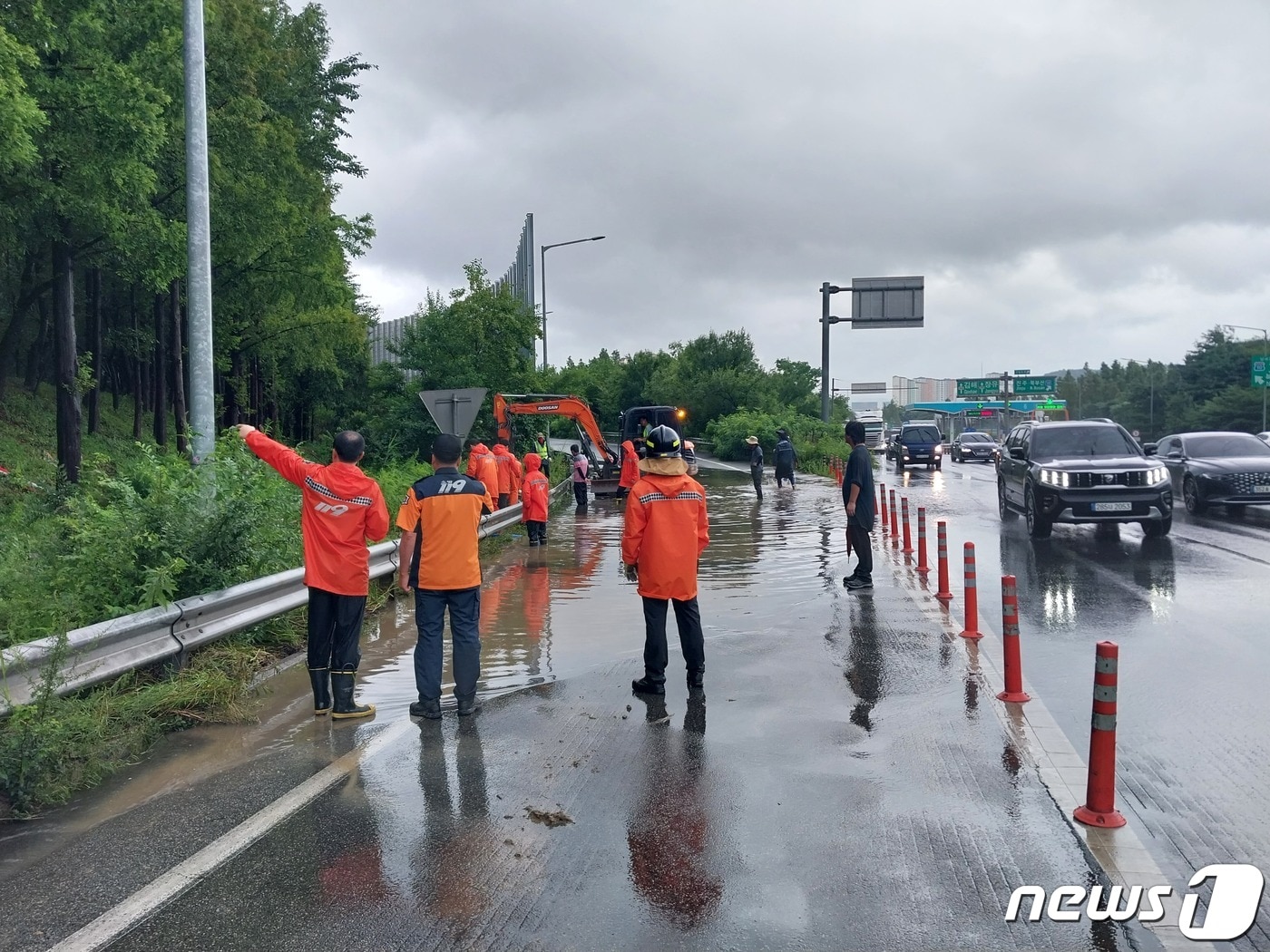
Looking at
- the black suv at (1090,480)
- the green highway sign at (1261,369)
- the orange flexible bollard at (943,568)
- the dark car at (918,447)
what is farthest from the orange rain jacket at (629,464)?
the green highway sign at (1261,369)

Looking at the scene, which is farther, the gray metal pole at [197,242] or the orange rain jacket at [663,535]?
the gray metal pole at [197,242]

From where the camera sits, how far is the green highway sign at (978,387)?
101812mm

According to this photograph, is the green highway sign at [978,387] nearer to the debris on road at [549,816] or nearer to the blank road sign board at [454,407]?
the blank road sign board at [454,407]

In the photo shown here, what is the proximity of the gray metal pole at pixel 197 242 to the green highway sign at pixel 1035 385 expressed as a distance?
9846 centimetres

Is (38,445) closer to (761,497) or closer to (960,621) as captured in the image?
(761,497)

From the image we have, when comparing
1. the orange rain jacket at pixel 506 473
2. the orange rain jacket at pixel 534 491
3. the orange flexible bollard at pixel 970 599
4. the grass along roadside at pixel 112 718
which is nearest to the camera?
the grass along roadside at pixel 112 718

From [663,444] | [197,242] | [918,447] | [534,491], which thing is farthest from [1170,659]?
[918,447]

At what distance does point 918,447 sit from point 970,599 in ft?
117

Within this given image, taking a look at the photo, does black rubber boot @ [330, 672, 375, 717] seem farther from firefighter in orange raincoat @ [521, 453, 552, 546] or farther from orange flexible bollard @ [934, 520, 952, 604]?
firefighter in orange raincoat @ [521, 453, 552, 546]

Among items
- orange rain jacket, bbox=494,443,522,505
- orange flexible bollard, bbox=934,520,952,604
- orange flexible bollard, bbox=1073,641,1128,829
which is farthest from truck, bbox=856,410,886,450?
orange flexible bollard, bbox=1073,641,1128,829

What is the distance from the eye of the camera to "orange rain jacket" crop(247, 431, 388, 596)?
6.86 metres

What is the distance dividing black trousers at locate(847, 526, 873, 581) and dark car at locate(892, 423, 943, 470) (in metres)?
32.1

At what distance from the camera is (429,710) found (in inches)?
268

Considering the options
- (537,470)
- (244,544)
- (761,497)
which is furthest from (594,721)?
(761,497)
